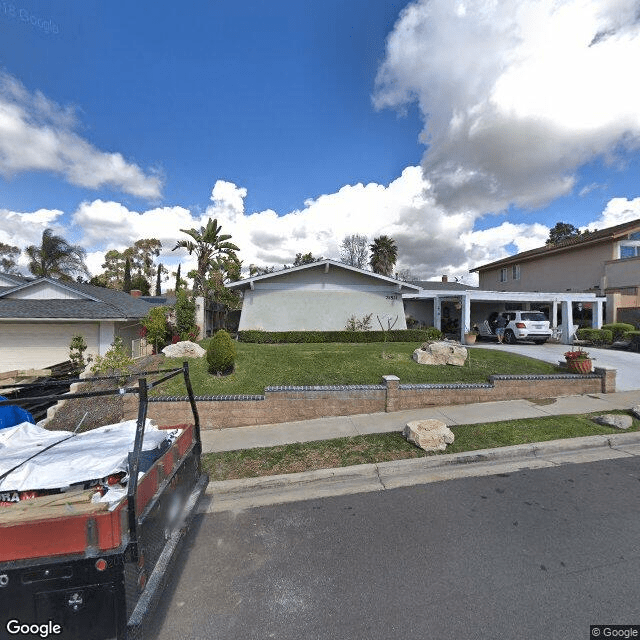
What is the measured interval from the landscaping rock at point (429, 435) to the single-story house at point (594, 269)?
19858 millimetres

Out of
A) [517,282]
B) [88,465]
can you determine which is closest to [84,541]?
[88,465]

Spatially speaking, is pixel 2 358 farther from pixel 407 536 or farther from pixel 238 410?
pixel 407 536

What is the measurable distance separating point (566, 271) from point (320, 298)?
58.9 ft

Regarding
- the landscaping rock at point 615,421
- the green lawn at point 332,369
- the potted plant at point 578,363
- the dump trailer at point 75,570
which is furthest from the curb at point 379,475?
the potted plant at point 578,363

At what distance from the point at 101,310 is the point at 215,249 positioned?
42.1 ft

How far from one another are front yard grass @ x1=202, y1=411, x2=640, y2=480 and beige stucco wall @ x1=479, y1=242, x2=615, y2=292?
19.6m

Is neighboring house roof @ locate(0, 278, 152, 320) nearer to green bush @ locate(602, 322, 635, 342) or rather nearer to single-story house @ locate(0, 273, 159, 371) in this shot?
single-story house @ locate(0, 273, 159, 371)

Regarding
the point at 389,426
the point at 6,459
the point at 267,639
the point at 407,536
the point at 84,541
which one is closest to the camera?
the point at 84,541

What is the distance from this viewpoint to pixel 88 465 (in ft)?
9.02

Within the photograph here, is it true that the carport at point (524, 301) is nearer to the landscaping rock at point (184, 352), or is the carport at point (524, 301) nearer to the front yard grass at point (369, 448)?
the front yard grass at point (369, 448)

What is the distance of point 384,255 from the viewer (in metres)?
41.8

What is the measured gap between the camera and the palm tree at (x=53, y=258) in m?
31.2

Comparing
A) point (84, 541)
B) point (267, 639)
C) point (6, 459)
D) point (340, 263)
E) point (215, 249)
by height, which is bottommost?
point (267, 639)

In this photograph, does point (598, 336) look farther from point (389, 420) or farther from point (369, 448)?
point (369, 448)
